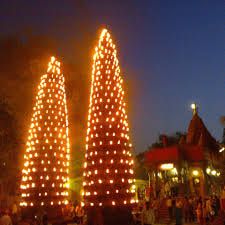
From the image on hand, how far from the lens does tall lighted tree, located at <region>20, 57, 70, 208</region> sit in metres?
21.1

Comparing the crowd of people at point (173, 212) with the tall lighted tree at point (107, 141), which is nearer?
the crowd of people at point (173, 212)

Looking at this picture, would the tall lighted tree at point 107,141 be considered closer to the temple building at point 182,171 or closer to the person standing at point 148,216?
the person standing at point 148,216

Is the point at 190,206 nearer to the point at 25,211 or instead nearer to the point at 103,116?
the point at 103,116

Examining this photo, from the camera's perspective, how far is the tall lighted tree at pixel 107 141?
18078 mm

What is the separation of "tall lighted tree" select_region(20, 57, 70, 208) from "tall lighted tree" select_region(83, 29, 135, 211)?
11.1 ft

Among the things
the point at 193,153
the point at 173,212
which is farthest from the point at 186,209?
the point at 193,153

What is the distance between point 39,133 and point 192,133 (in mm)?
A: 20978

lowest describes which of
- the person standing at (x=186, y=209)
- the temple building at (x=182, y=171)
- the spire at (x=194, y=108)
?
the person standing at (x=186, y=209)

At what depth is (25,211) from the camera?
68.2 feet

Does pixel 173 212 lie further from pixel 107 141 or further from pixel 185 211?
pixel 185 211

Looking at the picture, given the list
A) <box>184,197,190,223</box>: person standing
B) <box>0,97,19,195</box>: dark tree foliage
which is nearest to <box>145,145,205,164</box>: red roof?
<box>184,197,190,223</box>: person standing

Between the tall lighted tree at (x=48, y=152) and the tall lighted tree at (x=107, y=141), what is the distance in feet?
11.1

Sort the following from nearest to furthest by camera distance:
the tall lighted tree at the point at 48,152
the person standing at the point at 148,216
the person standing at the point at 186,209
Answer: the person standing at the point at 148,216 < the tall lighted tree at the point at 48,152 < the person standing at the point at 186,209

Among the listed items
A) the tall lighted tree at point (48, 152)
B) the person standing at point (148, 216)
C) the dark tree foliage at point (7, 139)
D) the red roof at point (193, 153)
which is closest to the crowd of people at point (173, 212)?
the tall lighted tree at point (48, 152)
